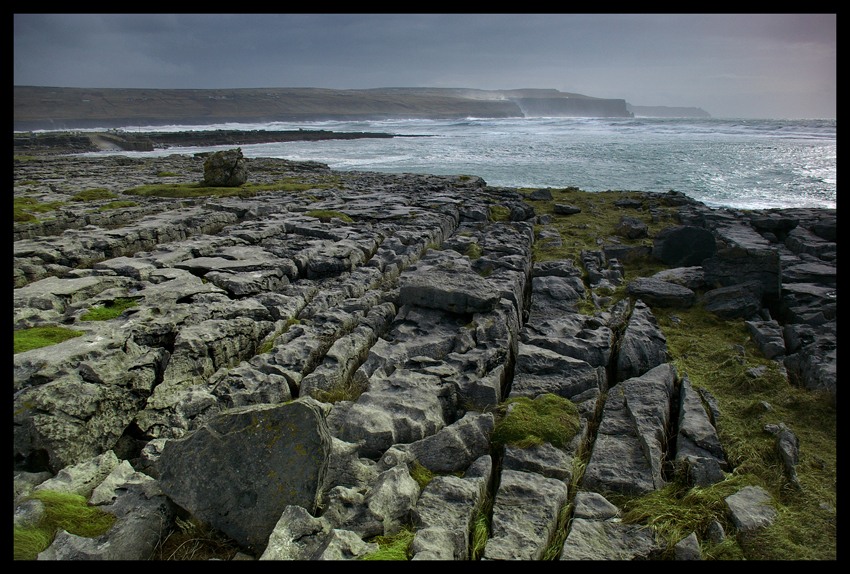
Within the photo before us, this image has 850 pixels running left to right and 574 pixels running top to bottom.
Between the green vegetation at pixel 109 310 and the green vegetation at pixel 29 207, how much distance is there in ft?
29.3

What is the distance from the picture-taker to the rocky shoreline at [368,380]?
4.67 metres

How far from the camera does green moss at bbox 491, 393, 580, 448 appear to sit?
6.28m

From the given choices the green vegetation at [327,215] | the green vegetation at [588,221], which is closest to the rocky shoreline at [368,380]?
the green vegetation at [327,215]

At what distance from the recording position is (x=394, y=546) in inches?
177

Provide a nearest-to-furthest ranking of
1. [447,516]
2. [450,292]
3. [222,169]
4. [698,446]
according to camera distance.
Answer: [447,516] < [698,446] < [450,292] < [222,169]

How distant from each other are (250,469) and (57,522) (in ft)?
5.75

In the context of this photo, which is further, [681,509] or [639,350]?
[639,350]

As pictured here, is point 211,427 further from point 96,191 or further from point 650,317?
point 96,191

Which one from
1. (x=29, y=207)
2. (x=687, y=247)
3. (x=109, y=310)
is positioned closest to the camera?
(x=109, y=310)

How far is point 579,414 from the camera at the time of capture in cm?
709

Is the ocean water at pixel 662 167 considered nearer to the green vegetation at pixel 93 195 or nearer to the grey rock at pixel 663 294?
the grey rock at pixel 663 294

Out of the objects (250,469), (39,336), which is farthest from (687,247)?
(39,336)

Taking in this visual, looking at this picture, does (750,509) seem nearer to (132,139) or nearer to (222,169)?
(222,169)
